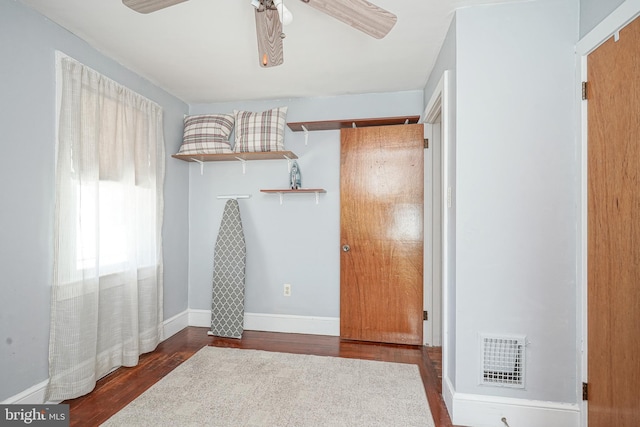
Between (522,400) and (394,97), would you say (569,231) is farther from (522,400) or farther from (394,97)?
(394,97)

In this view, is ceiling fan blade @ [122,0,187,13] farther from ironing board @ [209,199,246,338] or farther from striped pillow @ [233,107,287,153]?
ironing board @ [209,199,246,338]

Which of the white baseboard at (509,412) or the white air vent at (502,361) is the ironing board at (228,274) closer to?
the white baseboard at (509,412)

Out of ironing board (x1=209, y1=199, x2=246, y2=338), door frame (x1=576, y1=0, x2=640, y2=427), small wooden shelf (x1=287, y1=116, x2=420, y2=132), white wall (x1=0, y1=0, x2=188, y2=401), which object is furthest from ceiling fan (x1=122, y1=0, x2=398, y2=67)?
ironing board (x1=209, y1=199, x2=246, y2=338)

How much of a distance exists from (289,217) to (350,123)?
1117mm

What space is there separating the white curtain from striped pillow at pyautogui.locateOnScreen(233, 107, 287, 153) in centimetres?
74

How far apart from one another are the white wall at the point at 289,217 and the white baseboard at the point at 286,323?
0.05 m

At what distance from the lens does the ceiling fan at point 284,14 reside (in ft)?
4.19

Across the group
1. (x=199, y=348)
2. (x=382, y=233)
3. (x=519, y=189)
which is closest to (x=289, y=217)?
(x=382, y=233)

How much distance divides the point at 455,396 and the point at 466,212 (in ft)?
3.54

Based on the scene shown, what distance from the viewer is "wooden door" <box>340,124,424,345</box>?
2.81 meters

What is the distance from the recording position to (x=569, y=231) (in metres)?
1.64

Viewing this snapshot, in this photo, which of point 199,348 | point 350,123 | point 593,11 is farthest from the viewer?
point 350,123

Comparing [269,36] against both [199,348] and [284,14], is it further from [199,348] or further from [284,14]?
[199,348]

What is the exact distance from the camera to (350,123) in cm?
286
